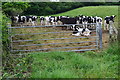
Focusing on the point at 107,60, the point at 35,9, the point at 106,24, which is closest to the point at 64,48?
the point at 107,60

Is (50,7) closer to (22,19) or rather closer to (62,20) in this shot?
(22,19)

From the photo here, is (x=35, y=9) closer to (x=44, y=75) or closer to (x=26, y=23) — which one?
(x=26, y=23)

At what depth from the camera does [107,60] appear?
6.03 meters

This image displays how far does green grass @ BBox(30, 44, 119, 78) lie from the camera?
180 inches

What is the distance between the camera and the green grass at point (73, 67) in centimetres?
457

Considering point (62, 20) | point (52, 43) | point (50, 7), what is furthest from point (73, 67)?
point (50, 7)

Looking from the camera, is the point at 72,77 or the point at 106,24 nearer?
the point at 72,77

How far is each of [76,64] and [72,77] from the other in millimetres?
1089

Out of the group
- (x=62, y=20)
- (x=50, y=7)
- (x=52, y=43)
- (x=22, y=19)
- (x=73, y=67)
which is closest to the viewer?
(x=73, y=67)

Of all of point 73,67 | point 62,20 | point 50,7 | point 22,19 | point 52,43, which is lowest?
point 73,67

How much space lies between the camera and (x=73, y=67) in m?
5.32

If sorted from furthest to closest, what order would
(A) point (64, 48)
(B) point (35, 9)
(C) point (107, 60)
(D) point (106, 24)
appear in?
1. (B) point (35, 9)
2. (D) point (106, 24)
3. (A) point (64, 48)
4. (C) point (107, 60)

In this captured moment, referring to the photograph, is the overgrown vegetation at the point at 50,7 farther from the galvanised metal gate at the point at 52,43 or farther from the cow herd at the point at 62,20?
the galvanised metal gate at the point at 52,43

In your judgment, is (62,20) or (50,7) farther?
(50,7)
